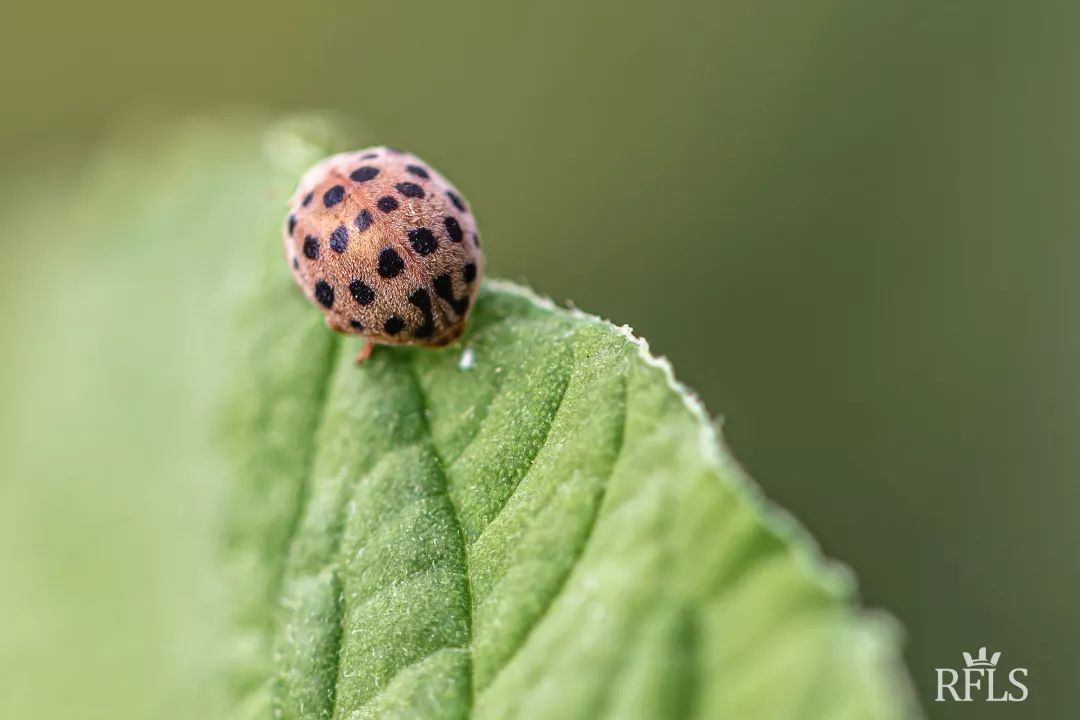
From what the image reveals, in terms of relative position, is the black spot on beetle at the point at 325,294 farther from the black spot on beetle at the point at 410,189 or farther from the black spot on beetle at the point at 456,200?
the black spot on beetle at the point at 456,200

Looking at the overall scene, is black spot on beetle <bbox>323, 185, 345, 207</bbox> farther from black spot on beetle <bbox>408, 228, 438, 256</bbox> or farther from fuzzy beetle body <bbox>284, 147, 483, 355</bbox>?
black spot on beetle <bbox>408, 228, 438, 256</bbox>

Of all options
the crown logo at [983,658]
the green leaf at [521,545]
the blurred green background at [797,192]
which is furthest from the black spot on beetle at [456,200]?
the crown logo at [983,658]

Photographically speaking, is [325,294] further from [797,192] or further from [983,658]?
[797,192]

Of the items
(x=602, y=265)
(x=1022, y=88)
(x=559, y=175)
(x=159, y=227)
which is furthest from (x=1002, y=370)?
(x=159, y=227)

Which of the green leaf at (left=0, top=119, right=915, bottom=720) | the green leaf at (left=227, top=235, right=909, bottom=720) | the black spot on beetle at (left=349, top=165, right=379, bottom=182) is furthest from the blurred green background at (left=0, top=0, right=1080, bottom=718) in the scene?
the green leaf at (left=227, top=235, right=909, bottom=720)

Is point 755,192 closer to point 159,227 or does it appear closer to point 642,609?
point 159,227
